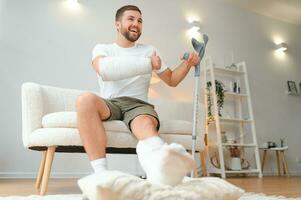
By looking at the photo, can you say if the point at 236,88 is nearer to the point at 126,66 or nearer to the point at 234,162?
the point at 234,162

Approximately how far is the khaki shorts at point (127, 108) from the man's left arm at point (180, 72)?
0.93ft

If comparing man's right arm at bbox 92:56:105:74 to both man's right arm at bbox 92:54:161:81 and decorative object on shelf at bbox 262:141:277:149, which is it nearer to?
man's right arm at bbox 92:54:161:81

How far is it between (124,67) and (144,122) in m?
0.30

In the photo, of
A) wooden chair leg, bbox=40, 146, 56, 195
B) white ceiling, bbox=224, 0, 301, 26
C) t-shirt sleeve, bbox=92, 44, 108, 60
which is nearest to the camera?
wooden chair leg, bbox=40, 146, 56, 195

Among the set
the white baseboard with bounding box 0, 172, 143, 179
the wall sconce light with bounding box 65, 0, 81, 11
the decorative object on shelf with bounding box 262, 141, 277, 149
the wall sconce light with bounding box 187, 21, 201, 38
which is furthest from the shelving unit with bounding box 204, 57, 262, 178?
the wall sconce light with bounding box 65, 0, 81, 11

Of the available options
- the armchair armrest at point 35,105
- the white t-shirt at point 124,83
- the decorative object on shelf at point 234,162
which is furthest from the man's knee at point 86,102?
the decorative object on shelf at point 234,162

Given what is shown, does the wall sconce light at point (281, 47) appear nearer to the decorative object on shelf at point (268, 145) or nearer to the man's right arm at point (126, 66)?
the decorative object on shelf at point (268, 145)

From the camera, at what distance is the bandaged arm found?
4.91 ft

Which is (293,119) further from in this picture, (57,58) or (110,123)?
(110,123)

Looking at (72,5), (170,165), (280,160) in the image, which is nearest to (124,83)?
(170,165)

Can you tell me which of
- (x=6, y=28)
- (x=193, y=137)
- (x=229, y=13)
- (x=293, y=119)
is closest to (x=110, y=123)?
(x=193, y=137)

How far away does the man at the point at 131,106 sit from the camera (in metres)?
0.92

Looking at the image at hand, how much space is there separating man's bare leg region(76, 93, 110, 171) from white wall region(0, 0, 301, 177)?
6.81 feet

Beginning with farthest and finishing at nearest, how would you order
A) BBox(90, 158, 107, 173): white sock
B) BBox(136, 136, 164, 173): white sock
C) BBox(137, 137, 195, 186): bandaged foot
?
BBox(90, 158, 107, 173): white sock → BBox(136, 136, 164, 173): white sock → BBox(137, 137, 195, 186): bandaged foot
